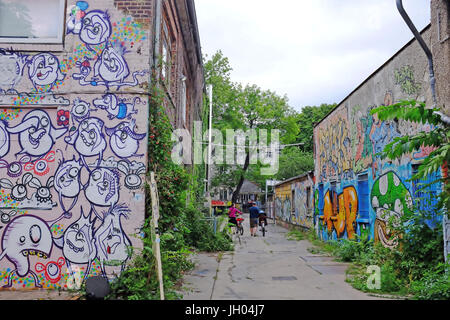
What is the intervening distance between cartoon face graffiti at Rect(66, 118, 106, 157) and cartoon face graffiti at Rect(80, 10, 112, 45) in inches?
56.3

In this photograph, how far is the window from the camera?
698 centimetres

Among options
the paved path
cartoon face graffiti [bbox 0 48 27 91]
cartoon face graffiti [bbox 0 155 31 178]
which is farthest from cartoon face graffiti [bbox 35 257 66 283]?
Result: cartoon face graffiti [bbox 0 48 27 91]

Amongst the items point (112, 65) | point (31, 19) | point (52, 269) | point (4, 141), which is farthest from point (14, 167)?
point (31, 19)

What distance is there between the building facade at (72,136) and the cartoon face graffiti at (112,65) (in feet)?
0.06

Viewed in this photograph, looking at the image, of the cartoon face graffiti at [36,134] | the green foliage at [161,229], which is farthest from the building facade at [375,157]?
the cartoon face graffiti at [36,134]

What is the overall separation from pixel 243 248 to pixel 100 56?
27.8 feet

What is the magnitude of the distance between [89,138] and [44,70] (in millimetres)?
1461

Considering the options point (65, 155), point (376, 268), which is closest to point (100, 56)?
point (65, 155)

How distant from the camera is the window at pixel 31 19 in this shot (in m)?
6.98

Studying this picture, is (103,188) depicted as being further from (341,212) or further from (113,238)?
(341,212)

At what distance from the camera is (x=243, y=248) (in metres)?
13.2

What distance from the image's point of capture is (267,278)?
25.8ft

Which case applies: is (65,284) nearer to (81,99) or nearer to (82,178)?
(82,178)

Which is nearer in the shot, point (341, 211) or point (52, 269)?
point (52, 269)
